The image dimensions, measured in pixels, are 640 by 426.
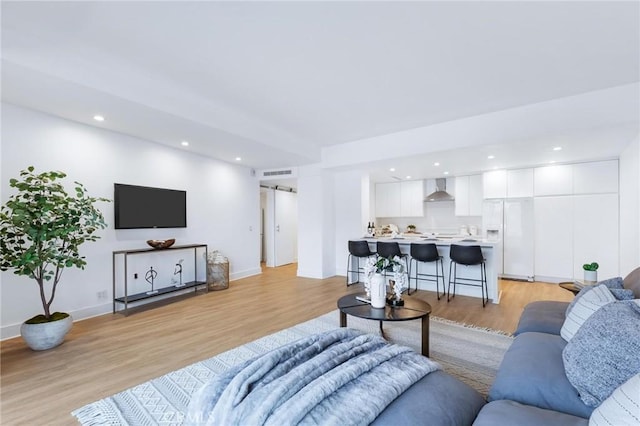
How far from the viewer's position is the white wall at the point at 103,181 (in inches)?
129

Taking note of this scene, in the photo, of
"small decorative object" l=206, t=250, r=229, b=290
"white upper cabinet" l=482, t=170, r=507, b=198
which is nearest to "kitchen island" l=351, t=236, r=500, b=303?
"white upper cabinet" l=482, t=170, r=507, b=198

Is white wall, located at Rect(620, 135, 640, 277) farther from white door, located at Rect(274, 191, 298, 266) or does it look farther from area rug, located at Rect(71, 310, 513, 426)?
white door, located at Rect(274, 191, 298, 266)

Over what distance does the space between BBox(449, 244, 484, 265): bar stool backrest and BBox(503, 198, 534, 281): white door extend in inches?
87.7

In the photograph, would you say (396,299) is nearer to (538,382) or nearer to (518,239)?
(538,382)

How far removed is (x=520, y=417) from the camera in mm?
1172

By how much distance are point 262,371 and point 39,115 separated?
415 cm

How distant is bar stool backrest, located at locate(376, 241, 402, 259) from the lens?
5.05 meters

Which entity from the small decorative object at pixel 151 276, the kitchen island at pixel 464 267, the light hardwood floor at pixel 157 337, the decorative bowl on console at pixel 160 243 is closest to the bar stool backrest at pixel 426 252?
the kitchen island at pixel 464 267

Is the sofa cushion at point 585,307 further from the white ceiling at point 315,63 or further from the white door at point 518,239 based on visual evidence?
the white door at point 518,239

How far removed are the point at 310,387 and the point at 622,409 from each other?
3.55 feet

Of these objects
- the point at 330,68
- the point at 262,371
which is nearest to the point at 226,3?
the point at 330,68

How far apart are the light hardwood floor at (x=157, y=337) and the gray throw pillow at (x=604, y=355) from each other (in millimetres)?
2048

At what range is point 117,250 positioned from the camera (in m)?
4.17

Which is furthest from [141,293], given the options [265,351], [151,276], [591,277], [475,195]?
[475,195]
